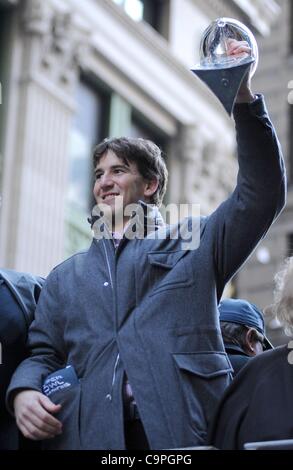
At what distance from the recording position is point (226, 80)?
4.60 m

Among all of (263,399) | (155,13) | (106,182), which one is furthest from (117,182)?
(155,13)

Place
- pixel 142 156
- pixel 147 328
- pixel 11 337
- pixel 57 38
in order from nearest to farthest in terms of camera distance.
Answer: pixel 147 328 → pixel 11 337 → pixel 142 156 → pixel 57 38

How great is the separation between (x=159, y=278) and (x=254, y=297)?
2104 centimetres

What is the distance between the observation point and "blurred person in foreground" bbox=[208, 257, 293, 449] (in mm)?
4324

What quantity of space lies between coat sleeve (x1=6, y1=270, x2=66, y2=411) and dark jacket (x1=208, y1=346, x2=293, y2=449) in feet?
2.64

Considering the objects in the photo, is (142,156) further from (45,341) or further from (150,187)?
(45,341)

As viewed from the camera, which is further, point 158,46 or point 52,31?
point 158,46

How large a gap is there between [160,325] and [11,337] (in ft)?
2.55

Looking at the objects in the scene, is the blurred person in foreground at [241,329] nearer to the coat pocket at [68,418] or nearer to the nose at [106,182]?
the nose at [106,182]

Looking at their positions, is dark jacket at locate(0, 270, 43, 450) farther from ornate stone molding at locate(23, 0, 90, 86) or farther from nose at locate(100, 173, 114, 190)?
ornate stone molding at locate(23, 0, 90, 86)

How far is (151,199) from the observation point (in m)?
5.29

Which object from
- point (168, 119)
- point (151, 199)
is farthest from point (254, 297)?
point (151, 199)
